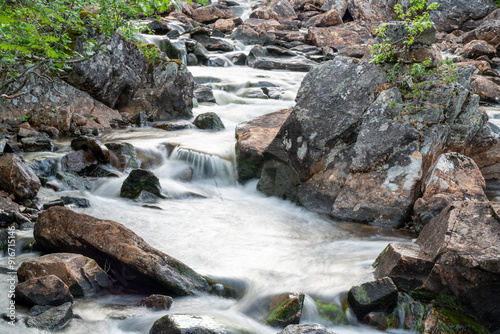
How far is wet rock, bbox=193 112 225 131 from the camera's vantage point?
10.1m

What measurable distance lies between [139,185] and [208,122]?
3708 millimetres

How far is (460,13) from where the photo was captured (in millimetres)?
27203

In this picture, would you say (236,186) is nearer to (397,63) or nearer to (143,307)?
(397,63)

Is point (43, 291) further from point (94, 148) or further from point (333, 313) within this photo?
point (94, 148)

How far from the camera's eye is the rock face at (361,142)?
6.05 m

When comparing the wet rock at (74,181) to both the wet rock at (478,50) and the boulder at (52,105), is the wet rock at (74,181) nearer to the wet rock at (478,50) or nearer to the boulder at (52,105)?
the boulder at (52,105)

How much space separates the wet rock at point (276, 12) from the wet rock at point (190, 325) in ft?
88.2

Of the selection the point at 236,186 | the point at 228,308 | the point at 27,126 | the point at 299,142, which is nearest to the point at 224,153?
the point at 236,186

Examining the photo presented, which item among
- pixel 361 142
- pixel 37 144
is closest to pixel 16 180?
pixel 37 144

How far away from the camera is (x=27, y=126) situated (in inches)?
330

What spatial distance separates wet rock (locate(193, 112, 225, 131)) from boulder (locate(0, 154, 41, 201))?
4.84 metres

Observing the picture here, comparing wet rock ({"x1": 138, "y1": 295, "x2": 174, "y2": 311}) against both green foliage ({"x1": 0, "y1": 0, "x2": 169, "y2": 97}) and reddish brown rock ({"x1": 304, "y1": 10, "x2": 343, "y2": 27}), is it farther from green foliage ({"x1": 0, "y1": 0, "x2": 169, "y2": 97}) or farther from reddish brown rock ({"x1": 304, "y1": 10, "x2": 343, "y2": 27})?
reddish brown rock ({"x1": 304, "y1": 10, "x2": 343, "y2": 27})

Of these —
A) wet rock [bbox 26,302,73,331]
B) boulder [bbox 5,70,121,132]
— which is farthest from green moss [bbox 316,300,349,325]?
boulder [bbox 5,70,121,132]

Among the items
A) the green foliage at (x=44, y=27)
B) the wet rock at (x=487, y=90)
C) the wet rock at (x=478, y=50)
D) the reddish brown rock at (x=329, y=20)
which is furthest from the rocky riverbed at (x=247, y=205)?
the reddish brown rock at (x=329, y=20)
